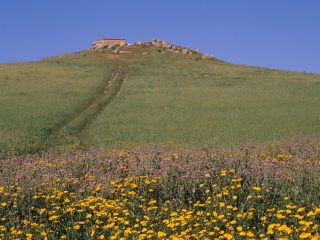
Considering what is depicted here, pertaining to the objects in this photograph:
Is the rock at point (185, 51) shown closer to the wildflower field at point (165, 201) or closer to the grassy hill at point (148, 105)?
the grassy hill at point (148, 105)

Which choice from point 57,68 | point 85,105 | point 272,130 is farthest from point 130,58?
point 272,130

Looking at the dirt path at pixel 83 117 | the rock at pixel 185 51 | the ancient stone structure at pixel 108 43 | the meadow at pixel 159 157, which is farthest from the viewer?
the ancient stone structure at pixel 108 43

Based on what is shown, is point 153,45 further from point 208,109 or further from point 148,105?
point 208,109

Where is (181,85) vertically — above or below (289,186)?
above

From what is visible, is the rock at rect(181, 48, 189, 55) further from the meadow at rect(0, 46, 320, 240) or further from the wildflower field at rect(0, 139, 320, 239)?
the wildflower field at rect(0, 139, 320, 239)

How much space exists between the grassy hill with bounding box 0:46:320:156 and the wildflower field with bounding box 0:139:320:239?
26.5 feet

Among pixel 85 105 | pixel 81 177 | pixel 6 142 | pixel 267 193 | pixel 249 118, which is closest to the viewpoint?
pixel 267 193

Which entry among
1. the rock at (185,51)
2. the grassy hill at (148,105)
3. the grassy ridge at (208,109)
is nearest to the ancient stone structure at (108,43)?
the rock at (185,51)

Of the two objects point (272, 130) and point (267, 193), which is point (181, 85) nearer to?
point (272, 130)

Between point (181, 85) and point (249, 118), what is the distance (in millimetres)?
22844

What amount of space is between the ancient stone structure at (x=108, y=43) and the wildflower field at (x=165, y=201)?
7908cm

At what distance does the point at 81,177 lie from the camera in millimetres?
13789

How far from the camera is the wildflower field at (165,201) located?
9289mm

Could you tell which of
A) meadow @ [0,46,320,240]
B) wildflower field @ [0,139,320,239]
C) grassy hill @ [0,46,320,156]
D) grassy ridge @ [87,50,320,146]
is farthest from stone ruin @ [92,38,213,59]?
wildflower field @ [0,139,320,239]
